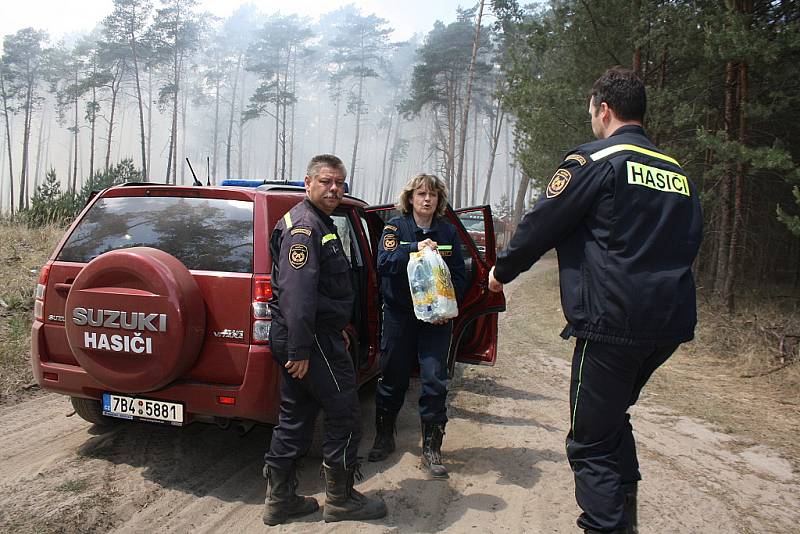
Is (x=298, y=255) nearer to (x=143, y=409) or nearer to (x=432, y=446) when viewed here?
(x=143, y=409)

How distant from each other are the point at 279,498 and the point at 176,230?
170 centimetres

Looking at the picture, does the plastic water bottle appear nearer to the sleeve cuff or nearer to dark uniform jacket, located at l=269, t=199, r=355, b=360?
dark uniform jacket, located at l=269, t=199, r=355, b=360

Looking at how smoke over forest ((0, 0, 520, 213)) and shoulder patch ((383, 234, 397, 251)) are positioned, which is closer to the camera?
shoulder patch ((383, 234, 397, 251))

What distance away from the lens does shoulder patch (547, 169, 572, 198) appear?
226 cm

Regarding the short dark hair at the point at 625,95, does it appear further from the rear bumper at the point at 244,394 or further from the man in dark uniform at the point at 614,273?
the rear bumper at the point at 244,394

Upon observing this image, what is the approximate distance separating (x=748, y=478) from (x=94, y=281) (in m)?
4.37

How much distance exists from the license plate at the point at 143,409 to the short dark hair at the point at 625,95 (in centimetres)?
279

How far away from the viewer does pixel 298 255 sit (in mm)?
2715

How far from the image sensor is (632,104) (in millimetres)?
2373

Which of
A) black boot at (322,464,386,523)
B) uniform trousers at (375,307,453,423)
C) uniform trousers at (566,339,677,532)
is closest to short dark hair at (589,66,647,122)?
uniform trousers at (566,339,677,532)

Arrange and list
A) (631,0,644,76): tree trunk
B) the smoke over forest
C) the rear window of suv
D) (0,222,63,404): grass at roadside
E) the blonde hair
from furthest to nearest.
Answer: the smoke over forest < (631,0,644,76): tree trunk < (0,222,63,404): grass at roadside < the blonde hair < the rear window of suv

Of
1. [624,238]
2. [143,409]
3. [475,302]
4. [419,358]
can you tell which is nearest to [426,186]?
[475,302]

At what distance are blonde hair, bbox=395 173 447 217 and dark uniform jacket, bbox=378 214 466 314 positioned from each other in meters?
0.07

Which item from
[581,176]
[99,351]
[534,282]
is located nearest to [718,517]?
[581,176]
